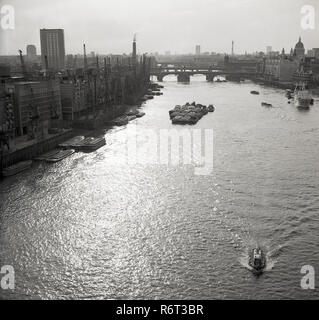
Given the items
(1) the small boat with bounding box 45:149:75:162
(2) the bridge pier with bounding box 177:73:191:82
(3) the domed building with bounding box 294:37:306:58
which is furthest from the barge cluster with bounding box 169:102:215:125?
(3) the domed building with bounding box 294:37:306:58

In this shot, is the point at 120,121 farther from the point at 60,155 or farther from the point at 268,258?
the point at 268,258

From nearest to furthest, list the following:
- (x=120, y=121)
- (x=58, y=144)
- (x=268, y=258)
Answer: (x=268, y=258) → (x=58, y=144) → (x=120, y=121)

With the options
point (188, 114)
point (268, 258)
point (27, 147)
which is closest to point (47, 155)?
point (27, 147)

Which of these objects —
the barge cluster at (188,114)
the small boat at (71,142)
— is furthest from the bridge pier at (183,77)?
the small boat at (71,142)

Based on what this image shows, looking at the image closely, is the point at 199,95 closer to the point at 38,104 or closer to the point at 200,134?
the point at 200,134

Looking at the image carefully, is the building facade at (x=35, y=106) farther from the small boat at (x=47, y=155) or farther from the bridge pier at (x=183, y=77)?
the bridge pier at (x=183, y=77)
